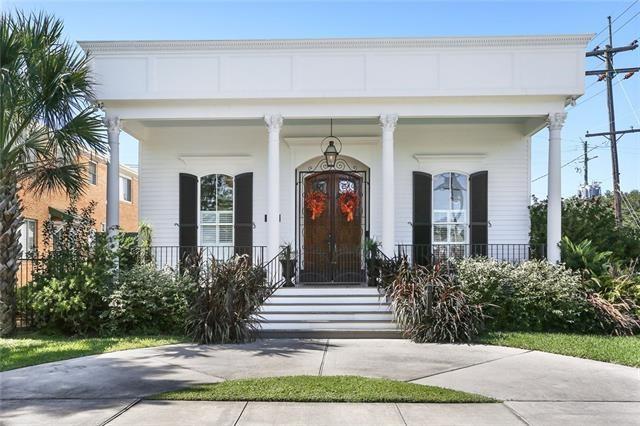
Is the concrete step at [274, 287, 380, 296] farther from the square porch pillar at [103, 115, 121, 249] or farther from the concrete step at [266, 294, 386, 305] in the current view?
the square porch pillar at [103, 115, 121, 249]

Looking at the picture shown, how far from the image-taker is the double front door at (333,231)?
12219 millimetres

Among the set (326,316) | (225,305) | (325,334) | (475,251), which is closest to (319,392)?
(225,305)

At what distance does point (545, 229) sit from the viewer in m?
11.7

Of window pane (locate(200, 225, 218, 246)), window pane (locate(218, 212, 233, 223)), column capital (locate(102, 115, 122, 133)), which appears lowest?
window pane (locate(200, 225, 218, 246))

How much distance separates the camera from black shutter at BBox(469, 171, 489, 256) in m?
12.3

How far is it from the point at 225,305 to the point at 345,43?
579 centimetres

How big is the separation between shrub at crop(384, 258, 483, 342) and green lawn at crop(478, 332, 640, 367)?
39cm

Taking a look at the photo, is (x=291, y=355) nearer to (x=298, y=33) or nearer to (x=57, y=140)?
(x=57, y=140)

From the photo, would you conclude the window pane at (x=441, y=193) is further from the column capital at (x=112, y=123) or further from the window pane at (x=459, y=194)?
the column capital at (x=112, y=123)

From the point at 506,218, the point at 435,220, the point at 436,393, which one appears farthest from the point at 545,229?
the point at 436,393

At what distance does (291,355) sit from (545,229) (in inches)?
281

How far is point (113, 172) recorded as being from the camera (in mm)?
10711

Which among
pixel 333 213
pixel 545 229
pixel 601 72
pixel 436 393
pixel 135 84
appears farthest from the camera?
pixel 601 72

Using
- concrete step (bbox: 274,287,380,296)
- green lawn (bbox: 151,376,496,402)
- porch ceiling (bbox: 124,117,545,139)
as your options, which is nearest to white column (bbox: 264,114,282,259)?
porch ceiling (bbox: 124,117,545,139)
